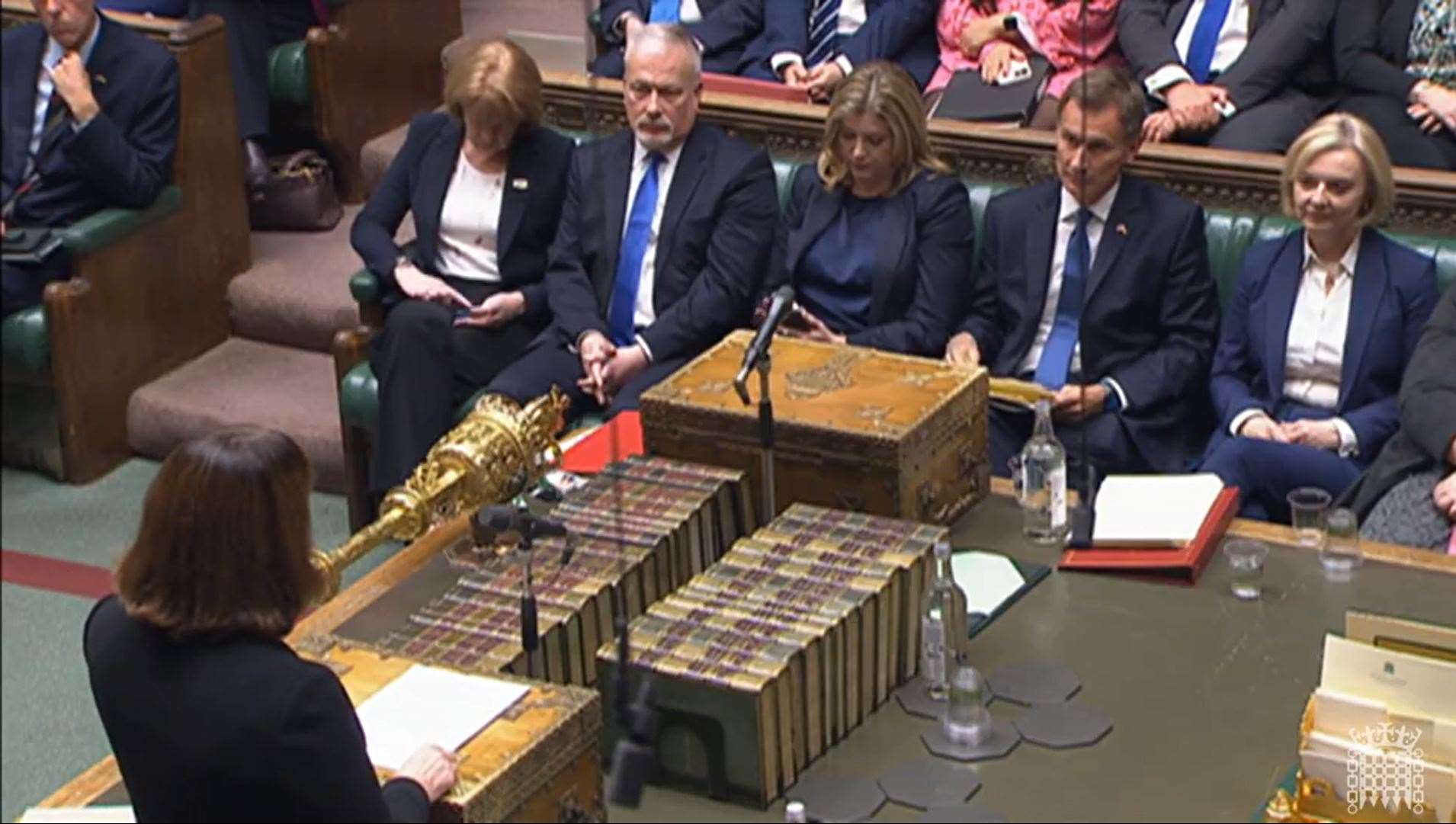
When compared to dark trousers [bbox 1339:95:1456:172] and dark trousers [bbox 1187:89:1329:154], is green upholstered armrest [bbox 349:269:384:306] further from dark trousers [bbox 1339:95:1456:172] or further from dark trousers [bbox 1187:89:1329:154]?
dark trousers [bbox 1339:95:1456:172]

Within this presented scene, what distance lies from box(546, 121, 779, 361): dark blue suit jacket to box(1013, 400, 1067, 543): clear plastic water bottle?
77 cm

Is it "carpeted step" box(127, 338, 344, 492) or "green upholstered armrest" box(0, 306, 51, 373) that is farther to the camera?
"carpeted step" box(127, 338, 344, 492)

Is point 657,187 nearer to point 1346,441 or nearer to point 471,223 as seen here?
point 471,223

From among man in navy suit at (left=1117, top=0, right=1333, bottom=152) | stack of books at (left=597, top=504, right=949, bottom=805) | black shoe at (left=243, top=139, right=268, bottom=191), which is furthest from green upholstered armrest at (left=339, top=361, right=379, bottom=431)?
man in navy suit at (left=1117, top=0, right=1333, bottom=152)

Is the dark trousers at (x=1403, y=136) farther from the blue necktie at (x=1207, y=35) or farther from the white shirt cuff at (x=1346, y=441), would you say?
the white shirt cuff at (x=1346, y=441)

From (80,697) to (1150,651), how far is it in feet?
4.58

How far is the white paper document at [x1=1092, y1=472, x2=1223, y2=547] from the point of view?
2871mm

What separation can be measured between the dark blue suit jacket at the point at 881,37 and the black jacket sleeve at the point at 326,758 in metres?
1.76

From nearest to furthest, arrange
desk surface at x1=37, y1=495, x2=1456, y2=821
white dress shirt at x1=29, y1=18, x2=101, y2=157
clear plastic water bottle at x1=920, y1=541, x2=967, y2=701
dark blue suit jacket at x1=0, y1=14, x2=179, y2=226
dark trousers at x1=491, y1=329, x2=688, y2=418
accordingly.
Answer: white dress shirt at x1=29, y1=18, x2=101, y2=157 → dark blue suit jacket at x1=0, y1=14, x2=179, y2=226 → desk surface at x1=37, y1=495, x2=1456, y2=821 → clear plastic water bottle at x1=920, y1=541, x2=967, y2=701 → dark trousers at x1=491, y1=329, x2=688, y2=418

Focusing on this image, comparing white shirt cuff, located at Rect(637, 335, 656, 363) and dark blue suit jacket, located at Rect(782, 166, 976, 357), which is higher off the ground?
dark blue suit jacket, located at Rect(782, 166, 976, 357)

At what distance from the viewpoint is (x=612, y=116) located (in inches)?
143

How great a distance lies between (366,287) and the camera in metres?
3.58

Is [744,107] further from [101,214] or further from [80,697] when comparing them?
[101,214]

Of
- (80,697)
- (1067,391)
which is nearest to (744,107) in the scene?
(1067,391)
